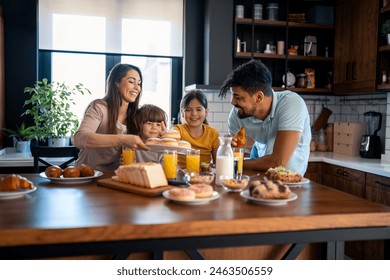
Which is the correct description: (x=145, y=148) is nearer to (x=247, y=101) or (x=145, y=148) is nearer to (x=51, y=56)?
(x=247, y=101)

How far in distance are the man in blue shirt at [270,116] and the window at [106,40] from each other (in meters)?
2.27

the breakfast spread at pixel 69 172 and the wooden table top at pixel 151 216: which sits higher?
the breakfast spread at pixel 69 172

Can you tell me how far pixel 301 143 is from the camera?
249 cm

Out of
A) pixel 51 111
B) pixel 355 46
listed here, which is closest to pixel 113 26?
pixel 51 111

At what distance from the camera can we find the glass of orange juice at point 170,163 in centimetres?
194

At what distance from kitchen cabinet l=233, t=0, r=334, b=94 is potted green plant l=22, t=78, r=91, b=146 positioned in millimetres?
1854

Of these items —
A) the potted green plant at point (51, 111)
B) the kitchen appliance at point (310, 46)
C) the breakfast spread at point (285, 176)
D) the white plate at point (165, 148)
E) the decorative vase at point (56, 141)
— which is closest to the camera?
the breakfast spread at point (285, 176)

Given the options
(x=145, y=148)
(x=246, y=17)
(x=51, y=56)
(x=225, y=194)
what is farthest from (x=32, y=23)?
(x=225, y=194)

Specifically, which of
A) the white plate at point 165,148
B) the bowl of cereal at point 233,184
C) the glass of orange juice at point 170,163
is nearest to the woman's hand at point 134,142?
the white plate at point 165,148

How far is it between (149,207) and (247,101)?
3.80 feet

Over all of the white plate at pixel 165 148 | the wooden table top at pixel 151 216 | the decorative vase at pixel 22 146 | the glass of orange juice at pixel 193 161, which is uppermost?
the white plate at pixel 165 148

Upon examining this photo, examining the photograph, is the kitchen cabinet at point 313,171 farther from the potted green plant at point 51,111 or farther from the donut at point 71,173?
the donut at point 71,173

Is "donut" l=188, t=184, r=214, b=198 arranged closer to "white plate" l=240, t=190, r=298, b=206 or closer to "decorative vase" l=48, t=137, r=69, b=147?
"white plate" l=240, t=190, r=298, b=206

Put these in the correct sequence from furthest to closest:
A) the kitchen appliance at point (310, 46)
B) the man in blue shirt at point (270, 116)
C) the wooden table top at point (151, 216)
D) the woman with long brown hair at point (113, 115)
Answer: the kitchen appliance at point (310, 46) → the woman with long brown hair at point (113, 115) → the man in blue shirt at point (270, 116) → the wooden table top at point (151, 216)
